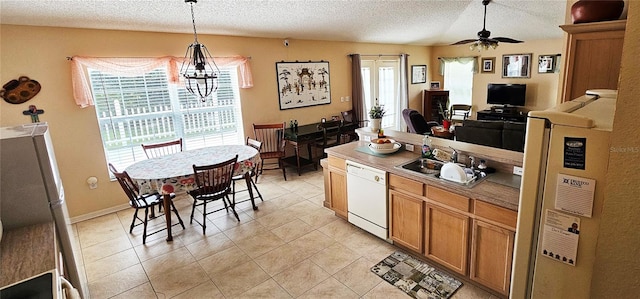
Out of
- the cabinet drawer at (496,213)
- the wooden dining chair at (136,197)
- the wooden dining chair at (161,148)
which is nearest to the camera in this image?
the cabinet drawer at (496,213)

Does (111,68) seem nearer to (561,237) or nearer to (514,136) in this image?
(561,237)

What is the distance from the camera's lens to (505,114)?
7.42 m

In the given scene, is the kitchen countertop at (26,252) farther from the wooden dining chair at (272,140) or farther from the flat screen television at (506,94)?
the flat screen television at (506,94)

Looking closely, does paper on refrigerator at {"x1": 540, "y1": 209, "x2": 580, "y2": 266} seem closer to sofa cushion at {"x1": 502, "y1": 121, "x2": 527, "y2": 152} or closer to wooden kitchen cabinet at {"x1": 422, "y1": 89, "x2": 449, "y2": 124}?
sofa cushion at {"x1": 502, "y1": 121, "x2": 527, "y2": 152}

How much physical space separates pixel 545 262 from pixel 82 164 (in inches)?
187

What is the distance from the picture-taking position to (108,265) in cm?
305

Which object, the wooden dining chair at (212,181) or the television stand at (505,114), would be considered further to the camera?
the television stand at (505,114)

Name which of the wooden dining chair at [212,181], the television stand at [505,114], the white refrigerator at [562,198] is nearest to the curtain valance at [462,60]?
the television stand at [505,114]

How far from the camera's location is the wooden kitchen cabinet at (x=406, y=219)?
9.03ft

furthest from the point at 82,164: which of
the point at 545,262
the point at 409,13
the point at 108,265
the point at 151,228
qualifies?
the point at 409,13

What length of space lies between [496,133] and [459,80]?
4.54m

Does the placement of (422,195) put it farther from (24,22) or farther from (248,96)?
(24,22)

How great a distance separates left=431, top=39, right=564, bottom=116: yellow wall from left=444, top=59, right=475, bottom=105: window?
0.58 feet

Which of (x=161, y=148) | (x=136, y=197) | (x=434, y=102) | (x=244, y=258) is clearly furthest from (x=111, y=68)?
(x=434, y=102)
